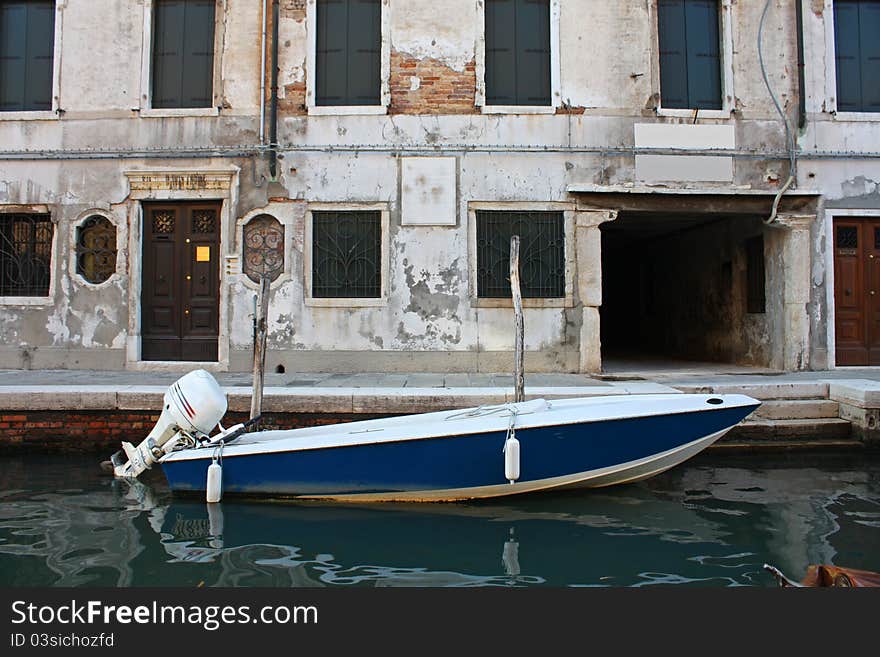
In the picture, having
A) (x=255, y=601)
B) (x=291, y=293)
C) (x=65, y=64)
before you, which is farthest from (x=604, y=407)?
(x=65, y=64)

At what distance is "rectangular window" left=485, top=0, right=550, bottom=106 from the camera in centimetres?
820

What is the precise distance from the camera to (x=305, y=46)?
8141 millimetres

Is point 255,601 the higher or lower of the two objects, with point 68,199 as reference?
lower

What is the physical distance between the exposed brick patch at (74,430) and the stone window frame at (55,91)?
4.27 metres

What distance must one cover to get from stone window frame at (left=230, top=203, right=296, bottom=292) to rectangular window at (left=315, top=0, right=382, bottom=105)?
1455 mm

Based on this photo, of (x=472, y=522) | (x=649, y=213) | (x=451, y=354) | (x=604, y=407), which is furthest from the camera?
(x=649, y=213)

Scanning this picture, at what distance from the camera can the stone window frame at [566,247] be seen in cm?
805

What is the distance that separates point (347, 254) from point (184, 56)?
337 cm

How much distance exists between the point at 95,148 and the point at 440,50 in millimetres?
4576

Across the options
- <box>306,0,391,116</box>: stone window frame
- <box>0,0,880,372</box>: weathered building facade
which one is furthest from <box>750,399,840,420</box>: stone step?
<box>306,0,391,116</box>: stone window frame

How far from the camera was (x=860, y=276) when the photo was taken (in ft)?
27.2

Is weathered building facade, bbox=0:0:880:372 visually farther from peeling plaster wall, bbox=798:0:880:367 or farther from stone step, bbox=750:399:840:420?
stone step, bbox=750:399:840:420

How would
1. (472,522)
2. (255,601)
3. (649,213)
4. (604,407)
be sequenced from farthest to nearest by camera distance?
(649,213), (604,407), (472,522), (255,601)

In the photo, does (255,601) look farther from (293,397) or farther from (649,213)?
(649,213)
